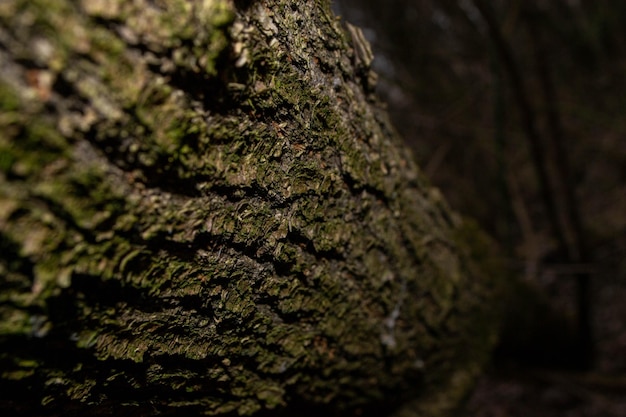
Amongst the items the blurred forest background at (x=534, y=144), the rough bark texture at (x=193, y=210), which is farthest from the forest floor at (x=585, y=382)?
the rough bark texture at (x=193, y=210)

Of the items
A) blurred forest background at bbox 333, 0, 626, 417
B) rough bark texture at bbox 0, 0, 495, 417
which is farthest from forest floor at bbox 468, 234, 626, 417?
rough bark texture at bbox 0, 0, 495, 417

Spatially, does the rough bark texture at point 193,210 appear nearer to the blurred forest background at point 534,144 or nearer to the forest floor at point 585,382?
the blurred forest background at point 534,144

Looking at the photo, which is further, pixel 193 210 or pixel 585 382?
pixel 585 382

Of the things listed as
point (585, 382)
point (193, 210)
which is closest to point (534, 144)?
point (585, 382)

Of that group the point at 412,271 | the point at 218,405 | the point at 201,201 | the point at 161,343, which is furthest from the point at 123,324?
the point at 412,271

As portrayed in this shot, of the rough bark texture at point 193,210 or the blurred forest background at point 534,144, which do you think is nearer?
the rough bark texture at point 193,210

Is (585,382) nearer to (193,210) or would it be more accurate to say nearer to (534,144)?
(534,144)
